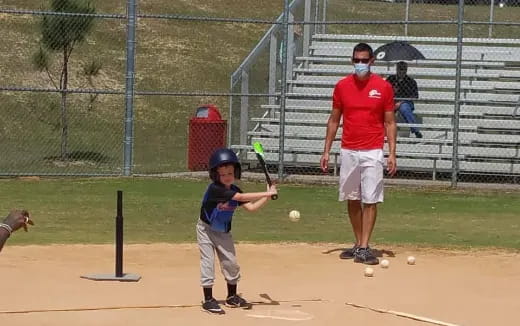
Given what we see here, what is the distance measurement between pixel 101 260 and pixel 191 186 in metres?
7.07

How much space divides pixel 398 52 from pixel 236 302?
12.9 meters

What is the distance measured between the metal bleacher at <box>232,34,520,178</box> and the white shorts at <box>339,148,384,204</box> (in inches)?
315

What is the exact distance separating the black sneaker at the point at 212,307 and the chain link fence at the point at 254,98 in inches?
384

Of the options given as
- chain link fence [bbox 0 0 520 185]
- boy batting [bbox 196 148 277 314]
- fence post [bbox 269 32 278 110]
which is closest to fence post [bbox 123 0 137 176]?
chain link fence [bbox 0 0 520 185]

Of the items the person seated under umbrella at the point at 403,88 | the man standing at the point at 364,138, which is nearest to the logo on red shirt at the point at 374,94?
the man standing at the point at 364,138

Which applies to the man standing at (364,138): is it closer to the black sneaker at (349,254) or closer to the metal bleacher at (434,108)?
the black sneaker at (349,254)

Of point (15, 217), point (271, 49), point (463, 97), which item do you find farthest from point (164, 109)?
point (15, 217)

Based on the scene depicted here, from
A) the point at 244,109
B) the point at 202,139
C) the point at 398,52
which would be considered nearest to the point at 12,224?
the point at 244,109

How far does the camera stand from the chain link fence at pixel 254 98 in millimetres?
18422

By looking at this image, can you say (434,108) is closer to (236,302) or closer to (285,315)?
(236,302)

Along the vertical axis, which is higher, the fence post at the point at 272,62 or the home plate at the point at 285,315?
the fence post at the point at 272,62

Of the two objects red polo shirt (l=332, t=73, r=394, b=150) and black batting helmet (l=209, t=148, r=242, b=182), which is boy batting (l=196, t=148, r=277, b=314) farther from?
red polo shirt (l=332, t=73, r=394, b=150)

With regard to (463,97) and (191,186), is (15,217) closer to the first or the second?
(191,186)

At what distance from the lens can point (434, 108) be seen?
2050cm
